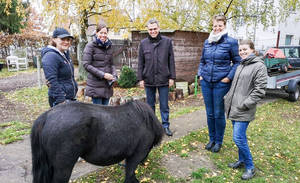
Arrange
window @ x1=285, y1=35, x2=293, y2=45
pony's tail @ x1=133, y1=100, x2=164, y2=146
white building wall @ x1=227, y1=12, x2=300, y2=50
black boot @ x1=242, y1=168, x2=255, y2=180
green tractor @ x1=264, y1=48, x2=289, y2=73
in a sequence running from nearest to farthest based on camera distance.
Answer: pony's tail @ x1=133, y1=100, x2=164, y2=146 < black boot @ x1=242, y1=168, x2=255, y2=180 < green tractor @ x1=264, y1=48, x2=289, y2=73 < white building wall @ x1=227, y1=12, x2=300, y2=50 < window @ x1=285, y1=35, x2=293, y2=45

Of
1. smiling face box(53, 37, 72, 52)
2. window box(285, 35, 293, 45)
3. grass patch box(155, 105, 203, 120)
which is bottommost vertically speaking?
grass patch box(155, 105, 203, 120)

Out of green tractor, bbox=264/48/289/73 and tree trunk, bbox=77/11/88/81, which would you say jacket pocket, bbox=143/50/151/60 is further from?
green tractor, bbox=264/48/289/73

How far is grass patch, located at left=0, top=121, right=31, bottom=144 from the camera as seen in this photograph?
382 centimetres

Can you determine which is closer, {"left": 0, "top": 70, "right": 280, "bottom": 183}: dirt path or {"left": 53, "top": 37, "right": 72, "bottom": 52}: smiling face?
{"left": 53, "top": 37, "right": 72, "bottom": 52}: smiling face

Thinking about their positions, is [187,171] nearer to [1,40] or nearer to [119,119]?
[119,119]

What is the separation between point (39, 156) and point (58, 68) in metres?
1.09

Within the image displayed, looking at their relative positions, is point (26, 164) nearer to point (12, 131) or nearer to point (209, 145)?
point (12, 131)

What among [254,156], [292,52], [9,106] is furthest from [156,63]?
[292,52]

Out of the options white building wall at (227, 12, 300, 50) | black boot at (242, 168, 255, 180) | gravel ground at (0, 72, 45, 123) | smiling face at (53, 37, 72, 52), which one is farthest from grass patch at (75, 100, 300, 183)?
white building wall at (227, 12, 300, 50)

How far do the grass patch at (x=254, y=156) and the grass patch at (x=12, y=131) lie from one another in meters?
2.05

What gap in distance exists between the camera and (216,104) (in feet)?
10.4

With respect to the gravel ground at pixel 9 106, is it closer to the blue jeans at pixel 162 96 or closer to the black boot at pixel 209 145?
the blue jeans at pixel 162 96

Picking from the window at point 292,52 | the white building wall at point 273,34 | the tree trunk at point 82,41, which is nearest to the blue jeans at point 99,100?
the tree trunk at point 82,41

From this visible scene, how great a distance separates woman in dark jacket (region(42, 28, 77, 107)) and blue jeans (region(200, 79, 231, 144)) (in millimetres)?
2014
